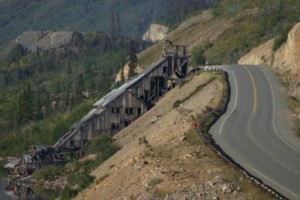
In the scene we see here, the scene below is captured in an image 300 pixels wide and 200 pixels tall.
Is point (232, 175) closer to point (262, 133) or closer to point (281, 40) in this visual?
point (262, 133)

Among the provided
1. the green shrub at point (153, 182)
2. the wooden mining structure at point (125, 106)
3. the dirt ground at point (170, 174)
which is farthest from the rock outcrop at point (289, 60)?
the green shrub at point (153, 182)

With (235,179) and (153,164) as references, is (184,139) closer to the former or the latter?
(153,164)

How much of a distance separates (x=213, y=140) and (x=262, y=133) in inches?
205

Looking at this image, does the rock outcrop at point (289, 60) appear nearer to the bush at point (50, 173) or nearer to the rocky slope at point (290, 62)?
the rocky slope at point (290, 62)

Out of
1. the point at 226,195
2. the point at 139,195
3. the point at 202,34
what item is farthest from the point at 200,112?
the point at 202,34

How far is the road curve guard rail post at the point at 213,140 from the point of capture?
29.2m

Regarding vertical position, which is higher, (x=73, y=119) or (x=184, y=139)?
(x=184, y=139)

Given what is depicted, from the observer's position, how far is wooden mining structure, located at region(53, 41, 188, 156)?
7656 cm

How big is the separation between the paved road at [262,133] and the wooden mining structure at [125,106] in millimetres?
13395

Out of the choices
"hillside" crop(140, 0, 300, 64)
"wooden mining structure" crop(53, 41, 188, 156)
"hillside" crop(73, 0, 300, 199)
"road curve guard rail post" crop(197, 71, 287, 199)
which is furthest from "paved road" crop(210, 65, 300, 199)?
"hillside" crop(140, 0, 300, 64)

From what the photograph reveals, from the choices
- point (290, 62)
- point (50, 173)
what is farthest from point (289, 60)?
point (50, 173)

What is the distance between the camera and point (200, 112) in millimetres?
50562

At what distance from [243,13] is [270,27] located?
2544 cm

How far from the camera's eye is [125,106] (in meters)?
78.5
